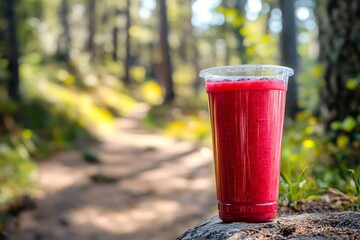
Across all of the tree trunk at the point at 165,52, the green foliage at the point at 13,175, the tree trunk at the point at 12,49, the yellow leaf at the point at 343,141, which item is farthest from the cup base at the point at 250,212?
the tree trunk at the point at 165,52

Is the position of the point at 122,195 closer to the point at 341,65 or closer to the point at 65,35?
the point at 341,65

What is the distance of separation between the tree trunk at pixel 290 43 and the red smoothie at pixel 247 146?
30.5 ft

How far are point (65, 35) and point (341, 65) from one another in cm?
2508

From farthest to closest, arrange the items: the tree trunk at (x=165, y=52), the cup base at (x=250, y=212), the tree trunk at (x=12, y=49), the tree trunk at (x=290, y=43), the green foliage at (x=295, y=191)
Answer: the tree trunk at (x=165, y=52)
the tree trunk at (x=290, y=43)
the tree trunk at (x=12, y=49)
the green foliage at (x=295, y=191)
the cup base at (x=250, y=212)

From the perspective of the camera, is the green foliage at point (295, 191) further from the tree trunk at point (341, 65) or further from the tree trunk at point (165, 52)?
the tree trunk at point (165, 52)

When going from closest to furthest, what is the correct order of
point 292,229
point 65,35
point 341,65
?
point 292,229, point 341,65, point 65,35

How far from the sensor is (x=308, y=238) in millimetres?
1541

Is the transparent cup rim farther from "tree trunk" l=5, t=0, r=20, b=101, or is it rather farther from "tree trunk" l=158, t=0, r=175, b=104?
"tree trunk" l=158, t=0, r=175, b=104

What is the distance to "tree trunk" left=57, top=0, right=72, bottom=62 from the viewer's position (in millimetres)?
16781

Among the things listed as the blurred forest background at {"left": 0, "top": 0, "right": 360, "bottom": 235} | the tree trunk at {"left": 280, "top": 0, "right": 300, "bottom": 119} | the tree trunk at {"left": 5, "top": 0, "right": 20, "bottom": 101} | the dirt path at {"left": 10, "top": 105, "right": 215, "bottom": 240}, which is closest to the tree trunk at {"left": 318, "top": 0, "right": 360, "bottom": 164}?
the blurred forest background at {"left": 0, "top": 0, "right": 360, "bottom": 235}

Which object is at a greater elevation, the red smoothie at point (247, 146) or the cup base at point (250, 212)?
the red smoothie at point (247, 146)

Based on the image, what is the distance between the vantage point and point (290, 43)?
11.1m

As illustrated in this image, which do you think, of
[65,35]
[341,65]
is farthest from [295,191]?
[65,35]

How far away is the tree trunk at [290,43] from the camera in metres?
11.0
